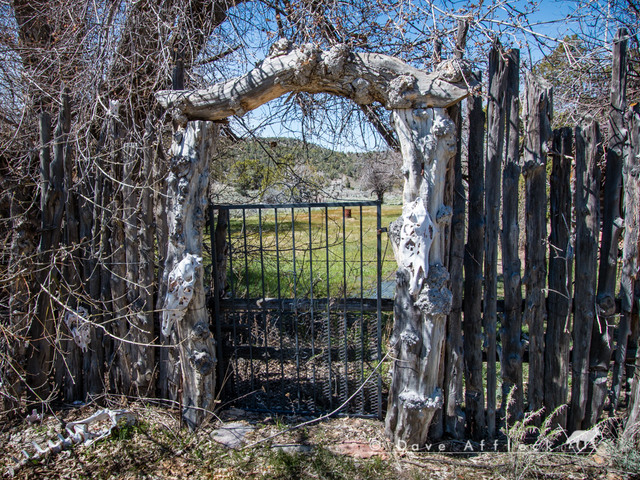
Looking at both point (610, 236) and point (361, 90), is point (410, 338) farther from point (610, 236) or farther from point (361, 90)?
point (361, 90)

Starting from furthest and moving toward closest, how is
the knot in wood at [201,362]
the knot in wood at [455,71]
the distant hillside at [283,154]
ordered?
1. the distant hillside at [283,154]
2. the knot in wood at [201,362]
3. the knot in wood at [455,71]

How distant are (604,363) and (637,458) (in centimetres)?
60

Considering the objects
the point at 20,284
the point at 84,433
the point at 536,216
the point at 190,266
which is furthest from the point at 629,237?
the point at 20,284

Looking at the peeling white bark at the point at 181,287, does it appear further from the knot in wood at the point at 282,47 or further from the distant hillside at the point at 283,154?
the distant hillside at the point at 283,154

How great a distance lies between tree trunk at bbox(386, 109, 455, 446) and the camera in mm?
2980

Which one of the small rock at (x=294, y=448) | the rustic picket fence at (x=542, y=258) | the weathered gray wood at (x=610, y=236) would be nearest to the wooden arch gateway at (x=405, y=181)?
the rustic picket fence at (x=542, y=258)

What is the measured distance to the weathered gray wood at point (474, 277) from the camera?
3172mm

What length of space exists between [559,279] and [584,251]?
0.82 ft

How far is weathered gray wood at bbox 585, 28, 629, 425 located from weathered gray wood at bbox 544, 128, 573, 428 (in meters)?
0.20

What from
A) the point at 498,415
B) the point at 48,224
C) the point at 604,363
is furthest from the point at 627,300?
the point at 48,224

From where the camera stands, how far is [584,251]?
3.11 meters

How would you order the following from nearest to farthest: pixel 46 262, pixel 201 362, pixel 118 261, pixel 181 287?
1. pixel 181 287
2. pixel 201 362
3. pixel 46 262
4. pixel 118 261

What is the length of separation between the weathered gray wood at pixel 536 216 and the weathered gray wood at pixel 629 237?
510mm

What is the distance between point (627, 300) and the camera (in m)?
3.10
